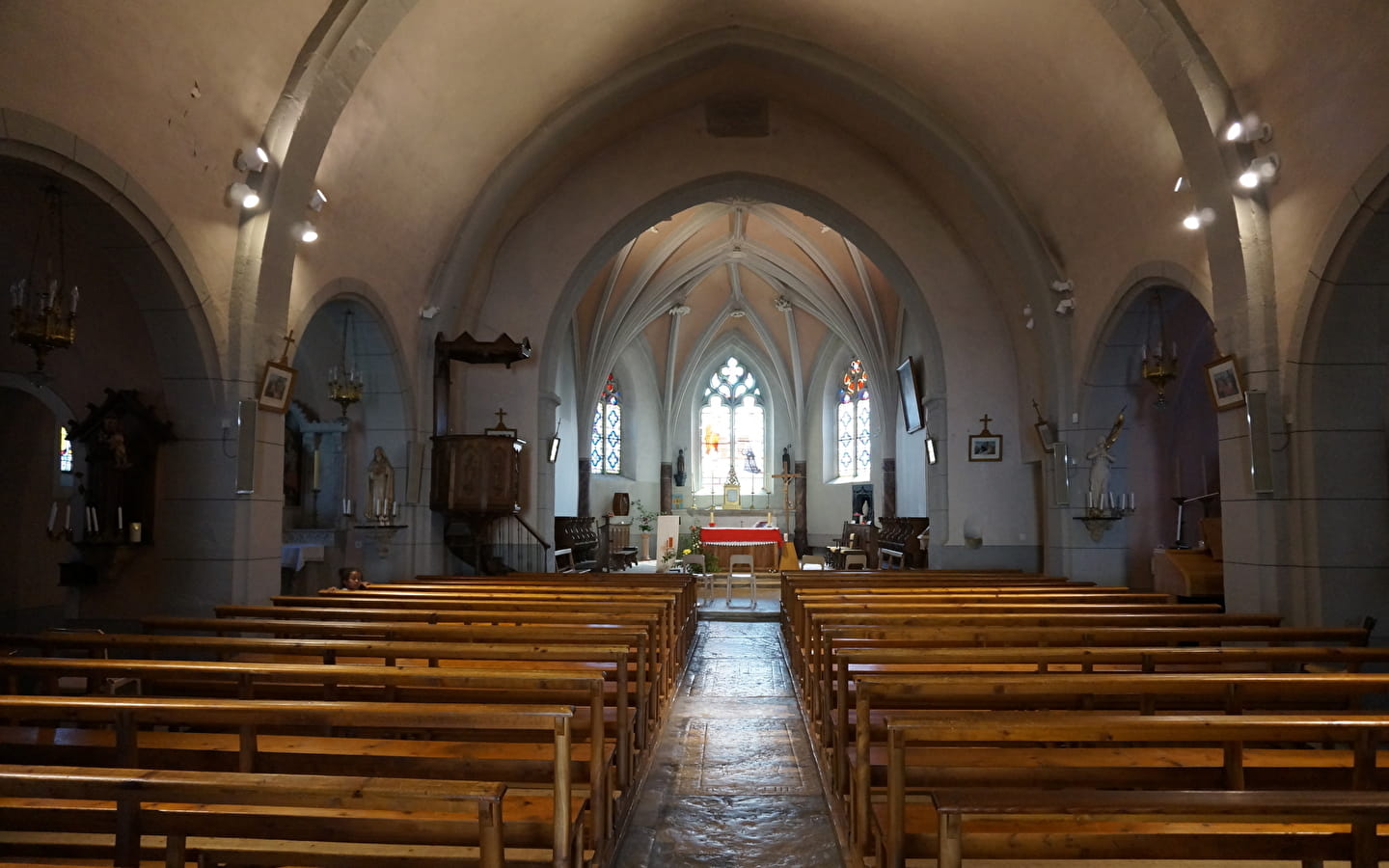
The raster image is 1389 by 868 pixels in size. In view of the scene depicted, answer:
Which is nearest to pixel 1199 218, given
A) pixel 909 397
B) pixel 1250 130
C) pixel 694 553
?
pixel 1250 130

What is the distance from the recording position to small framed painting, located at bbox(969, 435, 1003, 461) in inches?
485

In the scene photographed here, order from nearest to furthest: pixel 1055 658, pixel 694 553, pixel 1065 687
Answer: pixel 1065 687, pixel 1055 658, pixel 694 553

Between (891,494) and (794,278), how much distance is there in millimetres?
5089

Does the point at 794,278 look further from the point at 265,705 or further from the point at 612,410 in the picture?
the point at 265,705

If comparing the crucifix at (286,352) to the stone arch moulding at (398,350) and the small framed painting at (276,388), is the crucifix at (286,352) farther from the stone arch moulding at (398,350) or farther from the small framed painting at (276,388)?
the stone arch moulding at (398,350)

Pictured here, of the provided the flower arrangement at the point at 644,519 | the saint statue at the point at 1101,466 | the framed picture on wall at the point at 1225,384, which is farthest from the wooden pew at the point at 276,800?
the flower arrangement at the point at 644,519

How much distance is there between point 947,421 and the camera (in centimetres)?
1244

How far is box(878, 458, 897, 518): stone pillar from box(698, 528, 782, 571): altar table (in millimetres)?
2469

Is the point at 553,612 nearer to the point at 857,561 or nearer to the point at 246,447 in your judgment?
the point at 246,447

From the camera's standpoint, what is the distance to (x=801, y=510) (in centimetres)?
2283

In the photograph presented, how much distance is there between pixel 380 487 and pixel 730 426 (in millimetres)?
15147

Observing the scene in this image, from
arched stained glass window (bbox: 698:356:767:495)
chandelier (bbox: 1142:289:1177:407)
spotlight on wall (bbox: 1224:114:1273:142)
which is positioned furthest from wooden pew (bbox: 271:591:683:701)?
arched stained glass window (bbox: 698:356:767:495)

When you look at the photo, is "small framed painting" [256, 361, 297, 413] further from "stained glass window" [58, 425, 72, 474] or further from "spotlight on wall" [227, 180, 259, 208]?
"stained glass window" [58, 425, 72, 474]

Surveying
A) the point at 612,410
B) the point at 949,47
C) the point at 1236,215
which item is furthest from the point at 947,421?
the point at 612,410
